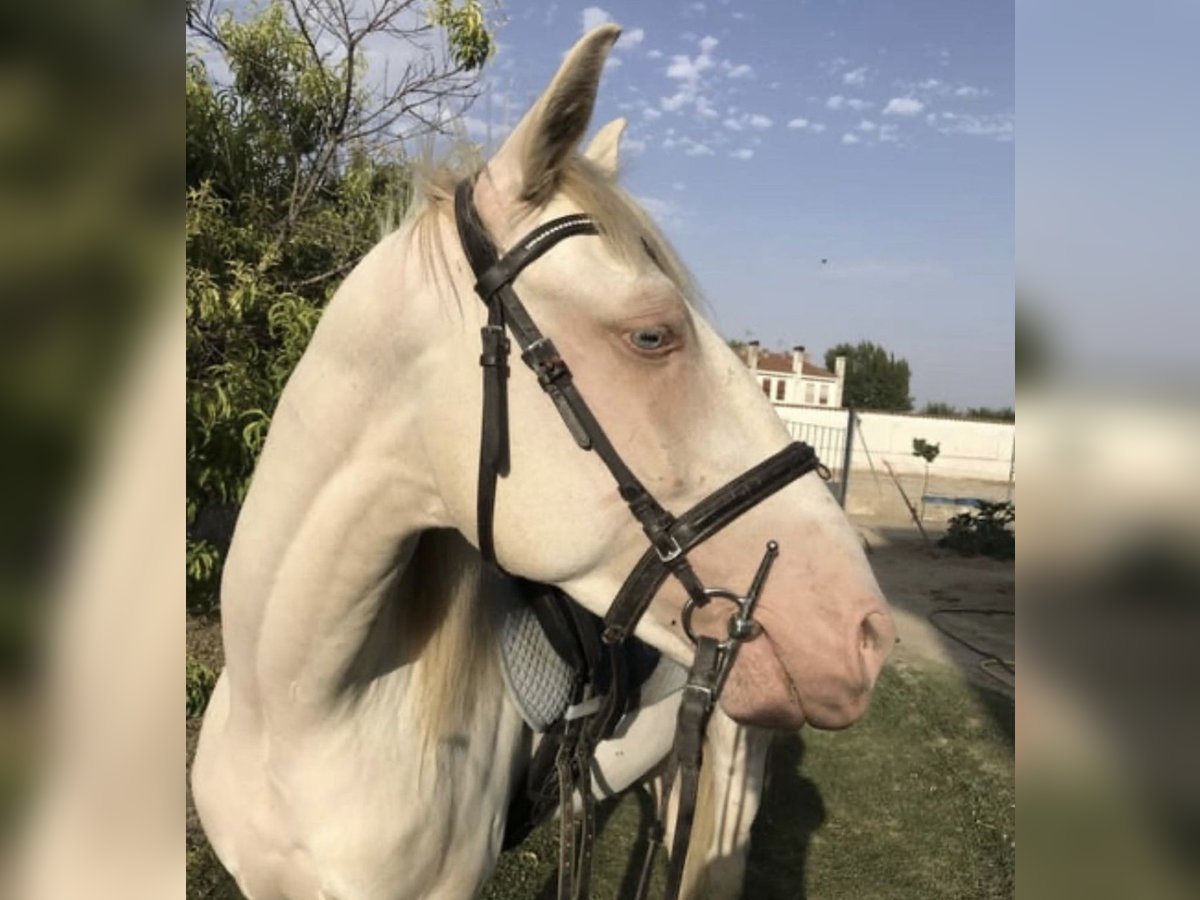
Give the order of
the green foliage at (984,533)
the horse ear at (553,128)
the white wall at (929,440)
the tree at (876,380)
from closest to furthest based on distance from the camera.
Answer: the horse ear at (553,128)
the green foliage at (984,533)
the white wall at (929,440)
the tree at (876,380)

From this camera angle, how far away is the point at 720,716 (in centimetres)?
304

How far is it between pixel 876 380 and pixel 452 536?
4864 centimetres

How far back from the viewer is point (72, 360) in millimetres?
525

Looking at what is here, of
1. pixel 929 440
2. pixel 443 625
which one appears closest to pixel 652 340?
pixel 443 625

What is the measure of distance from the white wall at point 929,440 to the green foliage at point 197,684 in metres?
15.0

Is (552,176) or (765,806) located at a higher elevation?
(552,176)

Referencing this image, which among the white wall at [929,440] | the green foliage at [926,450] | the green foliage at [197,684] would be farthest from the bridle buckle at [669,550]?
the green foliage at [926,450]

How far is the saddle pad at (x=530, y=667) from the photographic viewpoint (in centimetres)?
206

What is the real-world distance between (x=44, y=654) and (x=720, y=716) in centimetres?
274

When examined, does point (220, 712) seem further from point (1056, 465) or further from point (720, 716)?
point (1056, 465)

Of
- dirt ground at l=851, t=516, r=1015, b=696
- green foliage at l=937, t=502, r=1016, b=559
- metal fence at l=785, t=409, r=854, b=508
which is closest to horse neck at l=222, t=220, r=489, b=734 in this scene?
dirt ground at l=851, t=516, r=1015, b=696

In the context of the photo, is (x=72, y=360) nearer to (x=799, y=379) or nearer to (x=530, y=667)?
(x=530, y=667)

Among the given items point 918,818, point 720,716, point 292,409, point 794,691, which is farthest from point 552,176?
point 918,818

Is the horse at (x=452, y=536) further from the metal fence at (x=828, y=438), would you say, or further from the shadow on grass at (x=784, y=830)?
the metal fence at (x=828, y=438)
